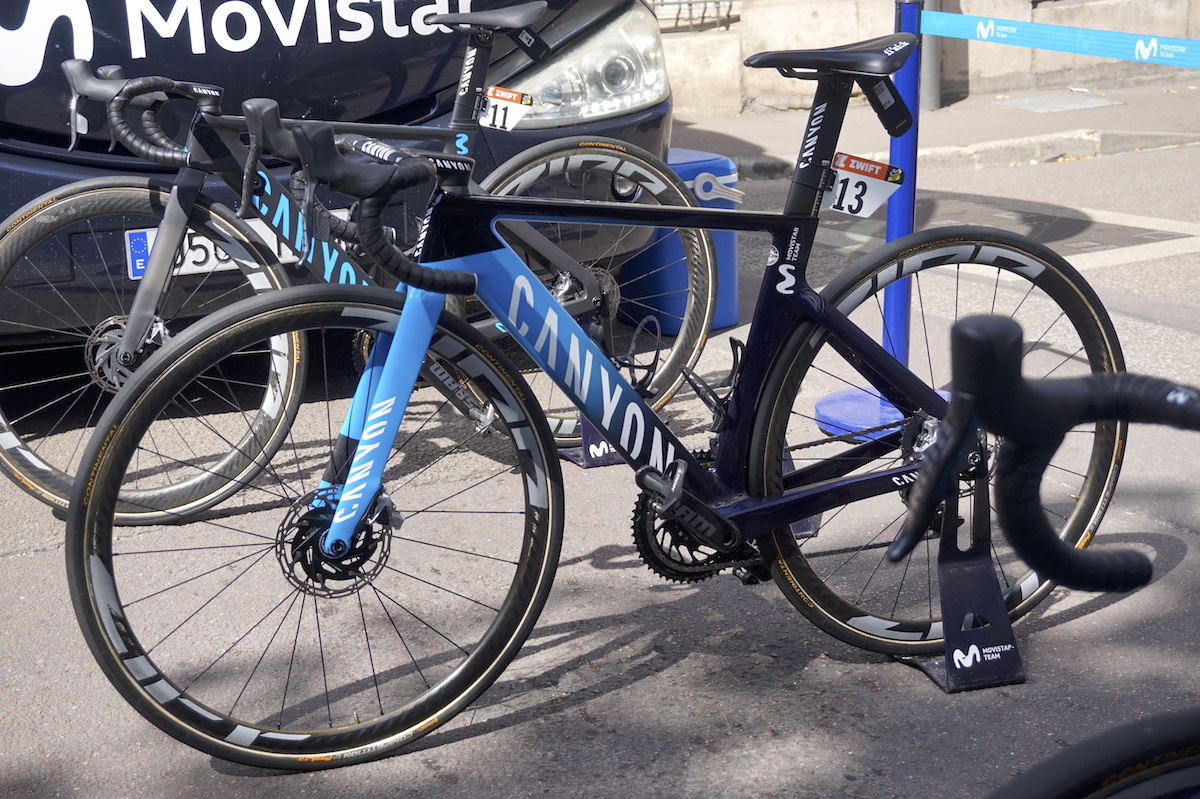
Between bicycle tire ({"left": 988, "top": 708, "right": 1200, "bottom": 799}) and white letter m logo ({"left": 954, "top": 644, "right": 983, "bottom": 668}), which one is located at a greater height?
bicycle tire ({"left": 988, "top": 708, "right": 1200, "bottom": 799})

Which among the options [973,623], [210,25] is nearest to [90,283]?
[210,25]

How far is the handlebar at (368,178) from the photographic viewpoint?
6.38 feet

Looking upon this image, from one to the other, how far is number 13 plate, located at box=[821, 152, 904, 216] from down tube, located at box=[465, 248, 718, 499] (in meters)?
0.61

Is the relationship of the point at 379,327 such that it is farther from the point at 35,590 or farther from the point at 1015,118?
the point at 1015,118

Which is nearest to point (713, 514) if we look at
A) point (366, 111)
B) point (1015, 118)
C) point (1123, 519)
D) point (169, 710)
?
point (169, 710)

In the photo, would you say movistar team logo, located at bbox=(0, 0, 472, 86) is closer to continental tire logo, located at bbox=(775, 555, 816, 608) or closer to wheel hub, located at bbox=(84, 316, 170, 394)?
wheel hub, located at bbox=(84, 316, 170, 394)

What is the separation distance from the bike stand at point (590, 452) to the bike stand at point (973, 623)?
1.24 m

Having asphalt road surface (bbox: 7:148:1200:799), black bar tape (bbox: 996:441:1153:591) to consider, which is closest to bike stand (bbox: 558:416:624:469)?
asphalt road surface (bbox: 7:148:1200:799)

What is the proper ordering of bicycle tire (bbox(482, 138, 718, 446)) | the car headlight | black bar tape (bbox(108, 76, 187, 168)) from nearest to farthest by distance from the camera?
black bar tape (bbox(108, 76, 187, 168)) → bicycle tire (bbox(482, 138, 718, 446)) → the car headlight

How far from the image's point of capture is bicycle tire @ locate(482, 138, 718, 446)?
12.5ft

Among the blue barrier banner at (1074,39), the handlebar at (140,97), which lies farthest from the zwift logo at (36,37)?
the blue barrier banner at (1074,39)

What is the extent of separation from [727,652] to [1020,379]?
213 centimetres

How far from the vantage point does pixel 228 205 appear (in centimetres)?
371

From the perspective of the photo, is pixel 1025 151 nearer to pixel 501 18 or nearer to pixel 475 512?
pixel 501 18
